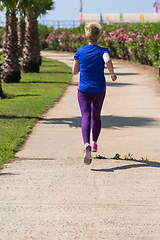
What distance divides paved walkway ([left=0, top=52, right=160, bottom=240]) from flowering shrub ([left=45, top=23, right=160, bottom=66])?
33.3ft

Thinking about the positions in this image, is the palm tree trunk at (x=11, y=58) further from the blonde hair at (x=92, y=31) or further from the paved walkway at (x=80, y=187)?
the blonde hair at (x=92, y=31)

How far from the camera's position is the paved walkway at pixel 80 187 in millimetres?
3517

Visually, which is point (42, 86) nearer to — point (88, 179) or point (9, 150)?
point (9, 150)

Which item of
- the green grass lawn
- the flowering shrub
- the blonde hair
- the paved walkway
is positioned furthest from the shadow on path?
the flowering shrub

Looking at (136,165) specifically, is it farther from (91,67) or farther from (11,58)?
(11,58)

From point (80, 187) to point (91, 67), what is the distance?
5.65 feet

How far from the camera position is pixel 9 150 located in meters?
6.23

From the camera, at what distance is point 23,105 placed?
10.8 metres

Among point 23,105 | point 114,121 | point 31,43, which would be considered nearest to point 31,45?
point 31,43

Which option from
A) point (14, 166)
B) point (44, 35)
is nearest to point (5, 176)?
point (14, 166)

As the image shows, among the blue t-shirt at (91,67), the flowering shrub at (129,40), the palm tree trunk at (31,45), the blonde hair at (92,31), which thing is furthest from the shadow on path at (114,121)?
the palm tree trunk at (31,45)

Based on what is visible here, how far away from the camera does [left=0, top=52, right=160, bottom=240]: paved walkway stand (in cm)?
352

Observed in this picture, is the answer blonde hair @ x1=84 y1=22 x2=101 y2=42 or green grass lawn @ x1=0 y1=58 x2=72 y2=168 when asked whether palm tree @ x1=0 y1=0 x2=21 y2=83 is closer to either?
green grass lawn @ x1=0 y1=58 x2=72 y2=168

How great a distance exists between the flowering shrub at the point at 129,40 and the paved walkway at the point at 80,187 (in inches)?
400
